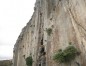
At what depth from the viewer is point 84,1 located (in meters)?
22.5

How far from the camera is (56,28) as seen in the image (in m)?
28.5

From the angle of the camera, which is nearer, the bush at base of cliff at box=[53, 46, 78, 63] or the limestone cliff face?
the bush at base of cliff at box=[53, 46, 78, 63]

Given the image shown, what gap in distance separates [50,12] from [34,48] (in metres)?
7.47

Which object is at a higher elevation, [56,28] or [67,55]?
[56,28]

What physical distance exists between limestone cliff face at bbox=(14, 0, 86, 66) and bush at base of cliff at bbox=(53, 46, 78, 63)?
0.42 m

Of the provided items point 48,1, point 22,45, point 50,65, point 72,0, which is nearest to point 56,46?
point 50,65

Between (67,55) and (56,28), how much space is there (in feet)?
21.4

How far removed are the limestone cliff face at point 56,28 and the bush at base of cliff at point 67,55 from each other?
423 millimetres

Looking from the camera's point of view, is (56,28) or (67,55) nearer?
(67,55)

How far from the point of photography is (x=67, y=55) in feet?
74.1

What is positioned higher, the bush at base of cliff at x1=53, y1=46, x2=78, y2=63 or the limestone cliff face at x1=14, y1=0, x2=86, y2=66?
the limestone cliff face at x1=14, y1=0, x2=86, y2=66

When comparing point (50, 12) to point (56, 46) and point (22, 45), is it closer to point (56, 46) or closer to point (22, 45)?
point (56, 46)

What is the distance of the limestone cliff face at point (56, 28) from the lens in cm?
2239

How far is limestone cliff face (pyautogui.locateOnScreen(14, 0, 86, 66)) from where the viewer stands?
73.5 feet
